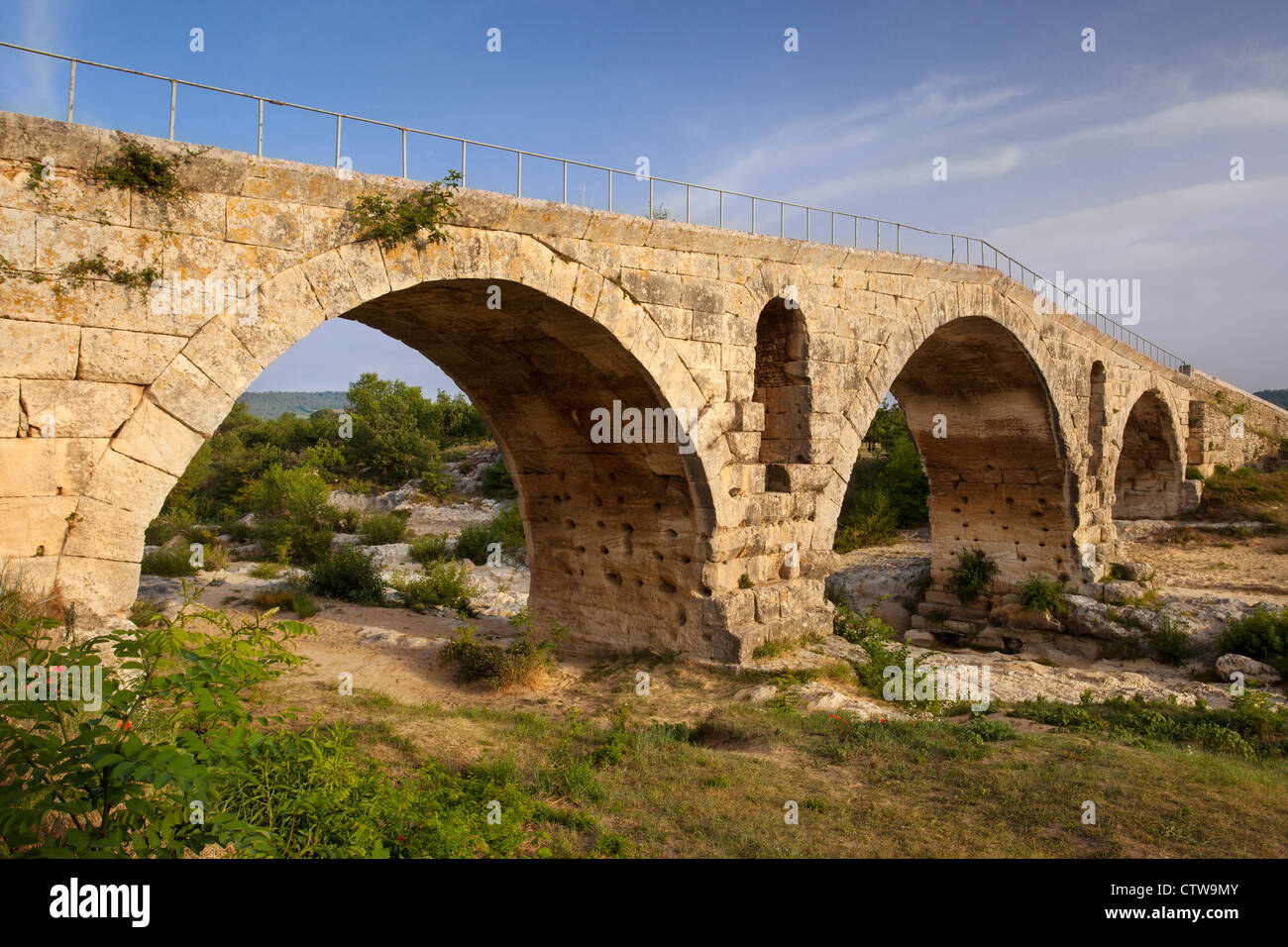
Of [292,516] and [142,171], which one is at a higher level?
[142,171]

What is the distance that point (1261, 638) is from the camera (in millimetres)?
12469

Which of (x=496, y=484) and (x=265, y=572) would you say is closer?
(x=265, y=572)

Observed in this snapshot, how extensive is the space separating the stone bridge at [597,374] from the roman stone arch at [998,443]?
5 cm

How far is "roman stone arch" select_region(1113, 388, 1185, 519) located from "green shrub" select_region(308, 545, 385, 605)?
65.9 ft

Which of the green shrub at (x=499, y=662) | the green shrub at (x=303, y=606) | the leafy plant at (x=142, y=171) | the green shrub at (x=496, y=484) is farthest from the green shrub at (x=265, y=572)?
the green shrub at (x=496, y=484)

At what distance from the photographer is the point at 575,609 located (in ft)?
35.2

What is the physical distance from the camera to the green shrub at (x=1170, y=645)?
13.4 m

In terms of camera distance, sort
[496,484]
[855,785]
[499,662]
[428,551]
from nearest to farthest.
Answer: [855,785] → [499,662] → [428,551] → [496,484]

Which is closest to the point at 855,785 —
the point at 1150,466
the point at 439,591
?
the point at 439,591

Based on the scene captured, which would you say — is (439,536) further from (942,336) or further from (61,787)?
(61,787)

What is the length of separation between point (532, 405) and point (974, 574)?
11.1m

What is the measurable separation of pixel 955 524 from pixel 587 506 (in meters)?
9.92

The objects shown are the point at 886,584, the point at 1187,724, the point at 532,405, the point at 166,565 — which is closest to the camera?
the point at 1187,724

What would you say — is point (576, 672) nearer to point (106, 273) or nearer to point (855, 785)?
point (855, 785)
